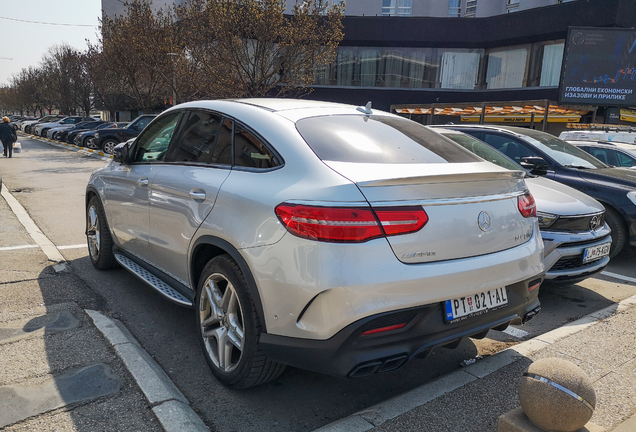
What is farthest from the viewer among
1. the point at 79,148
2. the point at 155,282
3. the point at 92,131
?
the point at 92,131

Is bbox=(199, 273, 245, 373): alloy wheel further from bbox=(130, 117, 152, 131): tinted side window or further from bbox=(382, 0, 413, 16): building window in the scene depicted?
bbox=(382, 0, 413, 16): building window

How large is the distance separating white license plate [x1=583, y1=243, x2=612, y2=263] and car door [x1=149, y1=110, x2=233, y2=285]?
138 inches

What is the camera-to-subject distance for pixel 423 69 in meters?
34.3

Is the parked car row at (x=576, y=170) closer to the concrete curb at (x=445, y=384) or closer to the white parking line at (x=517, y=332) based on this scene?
the white parking line at (x=517, y=332)

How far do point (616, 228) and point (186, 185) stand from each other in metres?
5.43

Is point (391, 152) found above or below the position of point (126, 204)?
above

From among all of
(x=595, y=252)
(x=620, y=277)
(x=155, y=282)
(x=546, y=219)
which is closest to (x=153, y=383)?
(x=155, y=282)

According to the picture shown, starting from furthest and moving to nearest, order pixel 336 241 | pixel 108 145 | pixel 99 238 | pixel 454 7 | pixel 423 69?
pixel 454 7 < pixel 423 69 < pixel 108 145 < pixel 99 238 < pixel 336 241

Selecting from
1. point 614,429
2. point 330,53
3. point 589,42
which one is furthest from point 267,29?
point 614,429

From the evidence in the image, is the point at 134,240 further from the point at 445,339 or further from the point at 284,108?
the point at 445,339

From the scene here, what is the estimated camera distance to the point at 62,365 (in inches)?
124

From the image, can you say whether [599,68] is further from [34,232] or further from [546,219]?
[34,232]

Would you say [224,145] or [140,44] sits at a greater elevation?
[140,44]

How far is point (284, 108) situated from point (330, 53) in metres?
17.8
